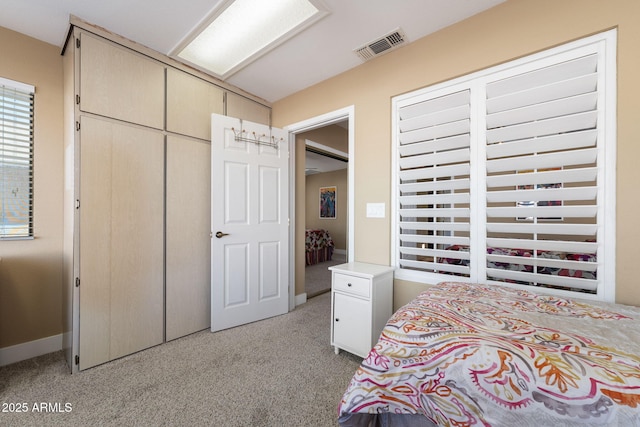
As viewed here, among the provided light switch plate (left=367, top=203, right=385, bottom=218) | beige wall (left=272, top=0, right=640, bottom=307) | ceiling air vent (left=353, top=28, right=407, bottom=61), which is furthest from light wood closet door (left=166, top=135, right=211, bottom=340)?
ceiling air vent (left=353, top=28, right=407, bottom=61)

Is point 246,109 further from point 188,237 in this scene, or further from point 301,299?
point 301,299

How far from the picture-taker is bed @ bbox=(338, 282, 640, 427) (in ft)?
2.20

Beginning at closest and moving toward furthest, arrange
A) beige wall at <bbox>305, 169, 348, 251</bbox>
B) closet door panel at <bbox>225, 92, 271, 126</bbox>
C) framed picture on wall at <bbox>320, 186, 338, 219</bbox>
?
closet door panel at <bbox>225, 92, 271, 126</bbox> → beige wall at <bbox>305, 169, 348, 251</bbox> → framed picture on wall at <bbox>320, 186, 338, 219</bbox>

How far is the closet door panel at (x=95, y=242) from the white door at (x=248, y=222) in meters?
0.78

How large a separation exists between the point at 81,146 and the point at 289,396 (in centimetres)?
229

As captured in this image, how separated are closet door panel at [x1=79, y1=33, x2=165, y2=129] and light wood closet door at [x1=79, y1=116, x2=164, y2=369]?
4.4 inches

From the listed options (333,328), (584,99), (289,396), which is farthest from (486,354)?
(584,99)

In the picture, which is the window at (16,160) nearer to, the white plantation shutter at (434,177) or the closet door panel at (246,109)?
the closet door panel at (246,109)

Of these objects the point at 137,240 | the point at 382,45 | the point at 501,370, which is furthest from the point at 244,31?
the point at 501,370

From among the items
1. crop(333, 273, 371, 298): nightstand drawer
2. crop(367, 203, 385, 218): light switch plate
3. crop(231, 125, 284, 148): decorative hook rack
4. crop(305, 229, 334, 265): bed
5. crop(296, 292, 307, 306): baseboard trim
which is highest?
crop(231, 125, 284, 148): decorative hook rack

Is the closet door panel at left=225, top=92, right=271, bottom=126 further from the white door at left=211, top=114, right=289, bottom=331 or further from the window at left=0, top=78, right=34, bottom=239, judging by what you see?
the window at left=0, top=78, right=34, bottom=239

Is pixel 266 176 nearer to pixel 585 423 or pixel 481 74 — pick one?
pixel 481 74

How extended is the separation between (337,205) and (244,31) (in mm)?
5580

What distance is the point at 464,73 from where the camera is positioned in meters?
1.82
